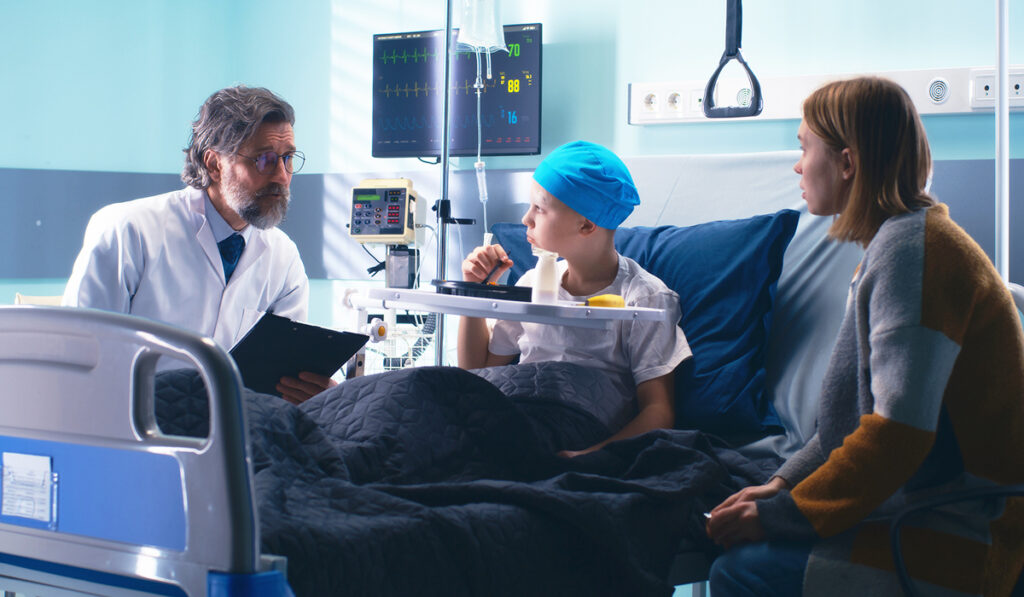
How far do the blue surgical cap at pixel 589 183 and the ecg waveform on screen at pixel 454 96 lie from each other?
106 centimetres

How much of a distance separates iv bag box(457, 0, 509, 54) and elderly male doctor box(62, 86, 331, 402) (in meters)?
0.67

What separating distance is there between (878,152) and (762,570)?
0.67 metres

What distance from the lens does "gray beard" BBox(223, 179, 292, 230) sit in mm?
2283

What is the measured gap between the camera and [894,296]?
3.67ft

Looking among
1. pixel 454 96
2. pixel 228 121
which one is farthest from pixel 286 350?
pixel 454 96

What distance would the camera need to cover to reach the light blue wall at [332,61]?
9.16ft

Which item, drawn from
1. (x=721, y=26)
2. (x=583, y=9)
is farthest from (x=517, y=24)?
(x=721, y=26)

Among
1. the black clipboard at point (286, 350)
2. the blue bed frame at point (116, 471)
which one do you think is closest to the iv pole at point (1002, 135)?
the black clipboard at point (286, 350)

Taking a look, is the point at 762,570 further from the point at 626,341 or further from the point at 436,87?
the point at 436,87

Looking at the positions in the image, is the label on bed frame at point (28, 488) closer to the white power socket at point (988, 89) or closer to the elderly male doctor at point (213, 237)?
the elderly male doctor at point (213, 237)

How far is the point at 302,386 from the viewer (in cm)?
184

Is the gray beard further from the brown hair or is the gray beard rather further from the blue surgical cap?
the brown hair

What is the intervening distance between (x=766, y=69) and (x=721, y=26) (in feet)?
0.75

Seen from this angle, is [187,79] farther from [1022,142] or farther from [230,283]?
[1022,142]
